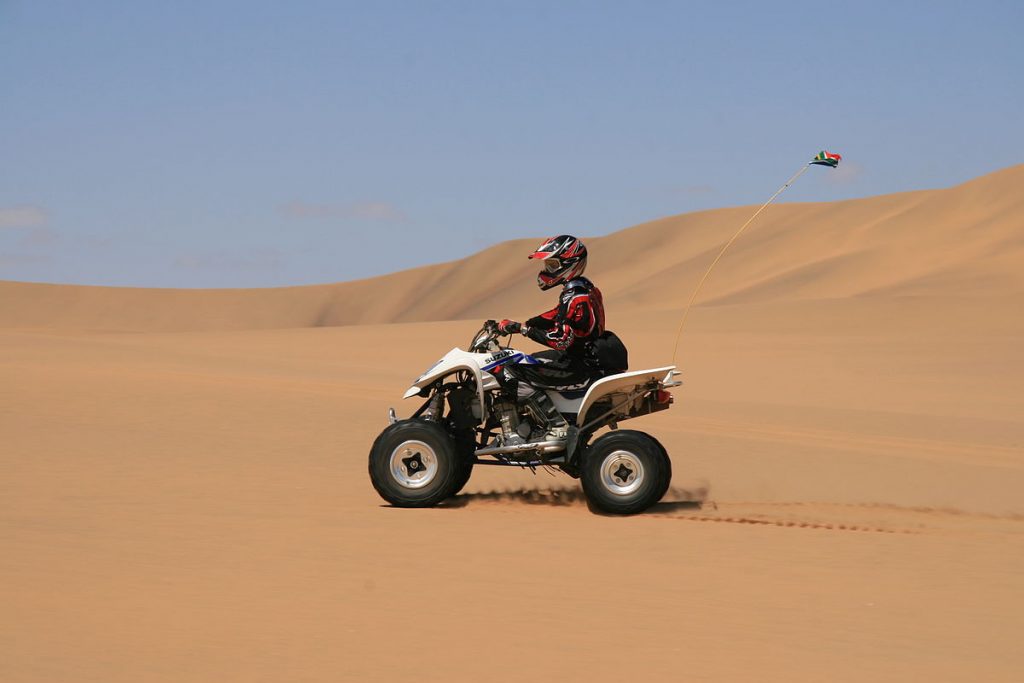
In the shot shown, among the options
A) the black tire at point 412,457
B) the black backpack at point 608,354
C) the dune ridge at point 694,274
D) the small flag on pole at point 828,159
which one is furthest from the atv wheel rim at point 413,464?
the dune ridge at point 694,274

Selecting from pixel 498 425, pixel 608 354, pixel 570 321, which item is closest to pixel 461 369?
pixel 498 425

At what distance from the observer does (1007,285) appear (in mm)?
50469

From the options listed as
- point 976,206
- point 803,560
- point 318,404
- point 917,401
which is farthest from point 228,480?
point 976,206

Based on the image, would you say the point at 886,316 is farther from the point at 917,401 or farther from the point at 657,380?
the point at 657,380

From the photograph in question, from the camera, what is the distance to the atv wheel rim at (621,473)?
962 cm

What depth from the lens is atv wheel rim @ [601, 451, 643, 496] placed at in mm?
9617

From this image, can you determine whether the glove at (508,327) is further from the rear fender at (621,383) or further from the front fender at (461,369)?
the rear fender at (621,383)

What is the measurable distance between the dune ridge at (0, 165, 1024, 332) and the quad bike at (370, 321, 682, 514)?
126ft

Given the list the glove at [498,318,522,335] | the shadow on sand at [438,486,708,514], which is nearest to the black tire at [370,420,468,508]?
the shadow on sand at [438,486,708,514]

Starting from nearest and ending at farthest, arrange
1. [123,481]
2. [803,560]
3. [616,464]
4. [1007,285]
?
[803,560]
[616,464]
[123,481]
[1007,285]

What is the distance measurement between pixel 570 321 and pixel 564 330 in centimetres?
8

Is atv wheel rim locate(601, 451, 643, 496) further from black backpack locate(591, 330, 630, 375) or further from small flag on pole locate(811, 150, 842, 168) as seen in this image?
small flag on pole locate(811, 150, 842, 168)

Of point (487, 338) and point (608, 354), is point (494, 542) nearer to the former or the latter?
point (487, 338)

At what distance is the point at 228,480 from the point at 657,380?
13.6 ft
